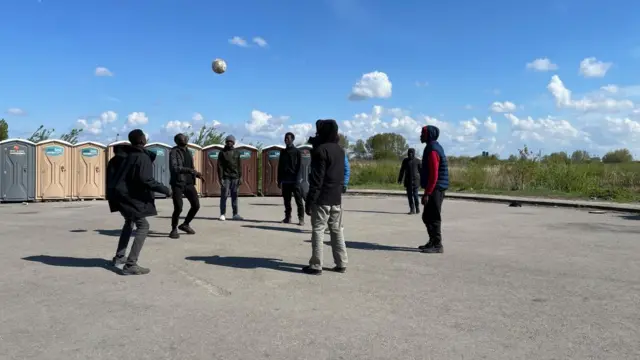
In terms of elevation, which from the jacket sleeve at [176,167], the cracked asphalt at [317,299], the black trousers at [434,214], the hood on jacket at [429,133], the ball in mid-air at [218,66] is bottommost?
the cracked asphalt at [317,299]

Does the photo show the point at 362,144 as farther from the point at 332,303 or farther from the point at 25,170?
the point at 332,303

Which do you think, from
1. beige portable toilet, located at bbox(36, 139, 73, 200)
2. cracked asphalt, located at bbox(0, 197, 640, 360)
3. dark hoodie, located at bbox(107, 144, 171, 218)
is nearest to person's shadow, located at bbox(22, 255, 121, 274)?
cracked asphalt, located at bbox(0, 197, 640, 360)

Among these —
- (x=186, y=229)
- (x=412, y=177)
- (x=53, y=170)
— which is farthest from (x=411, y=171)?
(x=53, y=170)

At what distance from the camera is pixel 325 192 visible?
631 cm

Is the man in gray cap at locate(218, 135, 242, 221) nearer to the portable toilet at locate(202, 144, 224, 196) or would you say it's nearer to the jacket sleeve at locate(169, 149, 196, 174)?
the jacket sleeve at locate(169, 149, 196, 174)

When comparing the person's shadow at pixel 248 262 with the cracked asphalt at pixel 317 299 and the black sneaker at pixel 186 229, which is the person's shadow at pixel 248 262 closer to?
the cracked asphalt at pixel 317 299

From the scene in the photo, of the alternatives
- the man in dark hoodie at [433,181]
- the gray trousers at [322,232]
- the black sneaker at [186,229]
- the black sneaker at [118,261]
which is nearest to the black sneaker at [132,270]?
the black sneaker at [118,261]

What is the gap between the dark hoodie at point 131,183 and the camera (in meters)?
6.27

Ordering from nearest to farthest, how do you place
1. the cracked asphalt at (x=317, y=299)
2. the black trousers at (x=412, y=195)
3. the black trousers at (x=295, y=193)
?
1. the cracked asphalt at (x=317, y=299)
2. the black trousers at (x=295, y=193)
3. the black trousers at (x=412, y=195)

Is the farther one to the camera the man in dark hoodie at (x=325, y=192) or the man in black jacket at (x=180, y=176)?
the man in black jacket at (x=180, y=176)

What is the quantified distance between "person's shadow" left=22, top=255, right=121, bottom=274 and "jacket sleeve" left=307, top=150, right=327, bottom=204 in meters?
2.68

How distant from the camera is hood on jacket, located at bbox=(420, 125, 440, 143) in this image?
806cm

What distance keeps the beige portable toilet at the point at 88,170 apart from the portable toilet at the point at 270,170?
6448 millimetres

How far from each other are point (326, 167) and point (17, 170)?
15.2 meters
